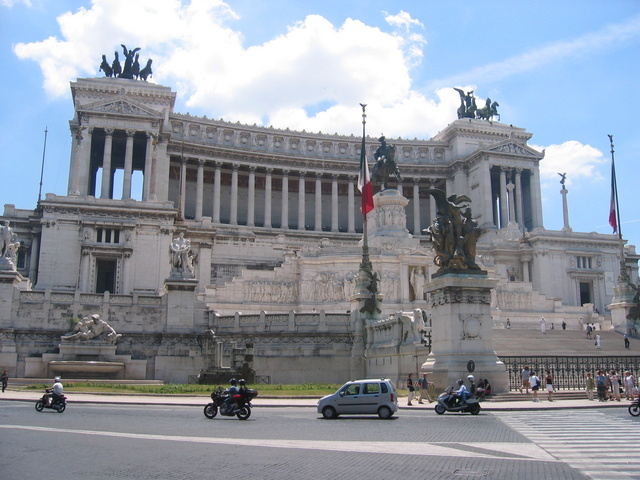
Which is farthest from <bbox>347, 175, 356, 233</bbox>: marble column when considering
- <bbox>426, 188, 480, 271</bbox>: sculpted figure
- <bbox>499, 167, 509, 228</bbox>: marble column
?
<bbox>426, 188, 480, 271</bbox>: sculpted figure

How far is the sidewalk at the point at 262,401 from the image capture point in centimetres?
2673

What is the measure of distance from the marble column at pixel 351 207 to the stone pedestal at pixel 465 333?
3104 inches

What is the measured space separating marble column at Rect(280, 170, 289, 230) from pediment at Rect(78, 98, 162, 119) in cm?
2355

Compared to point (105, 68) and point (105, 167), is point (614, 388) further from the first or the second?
point (105, 68)

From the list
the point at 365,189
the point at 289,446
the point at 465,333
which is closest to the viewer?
the point at 289,446

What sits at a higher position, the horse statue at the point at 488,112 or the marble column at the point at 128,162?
the horse statue at the point at 488,112

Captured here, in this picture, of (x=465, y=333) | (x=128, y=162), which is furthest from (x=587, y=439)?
(x=128, y=162)

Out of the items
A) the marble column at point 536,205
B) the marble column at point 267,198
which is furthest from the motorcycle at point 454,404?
the marble column at point 536,205

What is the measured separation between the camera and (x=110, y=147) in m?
89.9

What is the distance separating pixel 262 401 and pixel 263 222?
80434 mm

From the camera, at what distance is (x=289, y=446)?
16.0 metres

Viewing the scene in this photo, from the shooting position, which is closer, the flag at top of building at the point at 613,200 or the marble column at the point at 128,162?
the flag at top of building at the point at 613,200

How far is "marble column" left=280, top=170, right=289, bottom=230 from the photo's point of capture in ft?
341

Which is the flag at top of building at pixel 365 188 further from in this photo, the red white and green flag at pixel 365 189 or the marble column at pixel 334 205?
the marble column at pixel 334 205
